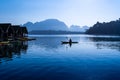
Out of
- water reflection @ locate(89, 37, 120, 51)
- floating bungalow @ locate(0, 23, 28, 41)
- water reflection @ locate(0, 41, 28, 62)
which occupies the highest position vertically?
floating bungalow @ locate(0, 23, 28, 41)

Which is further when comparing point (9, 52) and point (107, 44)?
point (107, 44)

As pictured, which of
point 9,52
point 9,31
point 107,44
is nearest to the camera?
point 9,52

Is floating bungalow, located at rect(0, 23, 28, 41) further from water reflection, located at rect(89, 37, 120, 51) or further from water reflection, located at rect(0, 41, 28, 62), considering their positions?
water reflection, located at rect(89, 37, 120, 51)

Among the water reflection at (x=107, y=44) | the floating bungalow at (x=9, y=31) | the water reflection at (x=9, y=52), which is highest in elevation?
the floating bungalow at (x=9, y=31)

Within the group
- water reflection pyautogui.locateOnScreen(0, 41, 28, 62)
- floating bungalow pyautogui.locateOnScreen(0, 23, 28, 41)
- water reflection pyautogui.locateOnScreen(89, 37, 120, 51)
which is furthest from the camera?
floating bungalow pyautogui.locateOnScreen(0, 23, 28, 41)

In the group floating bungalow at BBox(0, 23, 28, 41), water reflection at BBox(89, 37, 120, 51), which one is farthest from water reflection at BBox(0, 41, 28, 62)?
water reflection at BBox(89, 37, 120, 51)

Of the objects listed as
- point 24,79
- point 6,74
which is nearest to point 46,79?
point 24,79

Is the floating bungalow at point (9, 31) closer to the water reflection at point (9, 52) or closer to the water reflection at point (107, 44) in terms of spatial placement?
the water reflection at point (9, 52)

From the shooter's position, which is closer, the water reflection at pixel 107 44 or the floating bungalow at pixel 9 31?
the water reflection at pixel 107 44

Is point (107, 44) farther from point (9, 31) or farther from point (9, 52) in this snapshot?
point (9, 52)

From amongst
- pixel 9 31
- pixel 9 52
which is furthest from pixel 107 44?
pixel 9 52

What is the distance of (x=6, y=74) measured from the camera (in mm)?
26688

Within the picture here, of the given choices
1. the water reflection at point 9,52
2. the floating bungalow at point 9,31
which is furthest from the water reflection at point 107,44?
the floating bungalow at point 9,31

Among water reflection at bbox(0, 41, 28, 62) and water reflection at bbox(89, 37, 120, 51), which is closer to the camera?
water reflection at bbox(0, 41, 28, 62)
